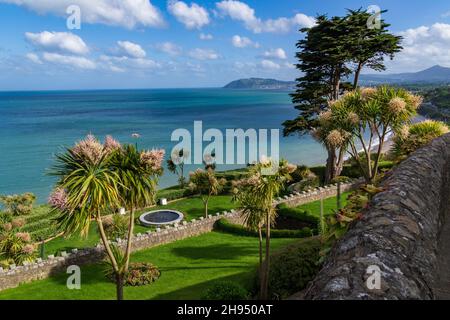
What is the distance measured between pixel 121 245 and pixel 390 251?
22967 mm

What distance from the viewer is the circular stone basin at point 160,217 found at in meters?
30.5

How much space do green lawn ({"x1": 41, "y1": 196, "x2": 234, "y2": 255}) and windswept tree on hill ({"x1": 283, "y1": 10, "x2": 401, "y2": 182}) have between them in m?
10.5

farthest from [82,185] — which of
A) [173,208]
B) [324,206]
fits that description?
[173,208]

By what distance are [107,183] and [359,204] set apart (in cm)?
889

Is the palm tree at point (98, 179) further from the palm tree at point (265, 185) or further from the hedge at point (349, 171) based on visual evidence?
the hedge at point (349, 171)

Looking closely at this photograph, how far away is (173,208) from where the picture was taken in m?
36.4

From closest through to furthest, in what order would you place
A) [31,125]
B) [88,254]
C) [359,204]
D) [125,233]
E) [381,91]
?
1. [359,204]
2. [381,91]
3. [88,254]
4. [125,233]
5. [31,125]

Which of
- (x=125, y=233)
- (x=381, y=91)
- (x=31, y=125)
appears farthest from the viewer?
(x=31, y=125)

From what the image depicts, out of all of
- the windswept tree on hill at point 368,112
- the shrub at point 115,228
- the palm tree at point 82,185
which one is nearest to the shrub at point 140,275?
the shrub at point 115,228

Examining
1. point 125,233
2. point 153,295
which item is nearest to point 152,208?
point 125,233

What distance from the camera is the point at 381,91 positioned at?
46.4 ft

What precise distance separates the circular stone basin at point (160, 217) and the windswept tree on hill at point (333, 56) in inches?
575

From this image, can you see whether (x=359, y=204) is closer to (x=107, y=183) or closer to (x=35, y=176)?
(x=107, y=183)

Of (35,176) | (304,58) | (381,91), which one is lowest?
(35,176)
